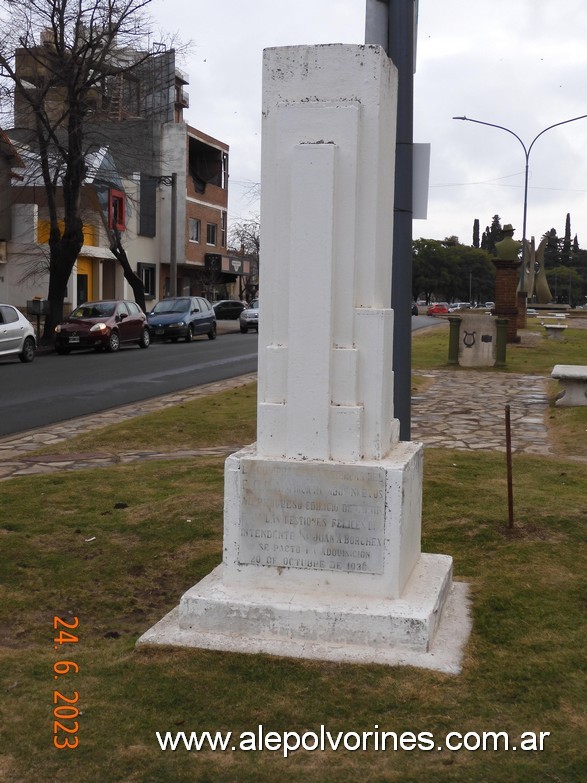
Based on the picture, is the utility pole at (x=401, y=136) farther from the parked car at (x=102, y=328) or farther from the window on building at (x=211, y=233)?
the window on building at (x=211, y=233)

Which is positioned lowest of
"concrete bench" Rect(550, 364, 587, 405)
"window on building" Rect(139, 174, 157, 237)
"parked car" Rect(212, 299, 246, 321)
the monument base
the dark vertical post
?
the monument base

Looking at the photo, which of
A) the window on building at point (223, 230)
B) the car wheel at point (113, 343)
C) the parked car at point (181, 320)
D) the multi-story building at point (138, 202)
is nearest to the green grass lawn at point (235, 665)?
the car wheel at point (113, 343)

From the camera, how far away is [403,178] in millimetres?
6676

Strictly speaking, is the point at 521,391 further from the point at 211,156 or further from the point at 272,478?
the point at 211,156

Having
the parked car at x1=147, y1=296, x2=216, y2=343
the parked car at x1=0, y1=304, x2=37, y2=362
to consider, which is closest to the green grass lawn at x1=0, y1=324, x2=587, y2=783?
the parked car at x1=0, y1=304, x2=37, y2=362

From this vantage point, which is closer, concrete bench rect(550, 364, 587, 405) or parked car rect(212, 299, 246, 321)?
concrete bench rect(550, 364, 587, 405)

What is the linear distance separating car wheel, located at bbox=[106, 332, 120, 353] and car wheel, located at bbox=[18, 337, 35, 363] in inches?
146

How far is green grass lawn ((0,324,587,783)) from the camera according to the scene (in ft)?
11.3

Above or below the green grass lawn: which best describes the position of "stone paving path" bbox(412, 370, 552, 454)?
above

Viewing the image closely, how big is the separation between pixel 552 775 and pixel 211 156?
→ 5553 cm

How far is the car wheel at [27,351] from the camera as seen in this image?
23.6 m

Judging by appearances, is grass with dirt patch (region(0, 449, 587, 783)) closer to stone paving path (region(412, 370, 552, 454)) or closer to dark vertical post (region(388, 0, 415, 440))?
dark vertical post (region(388, 0, 415, 440))
